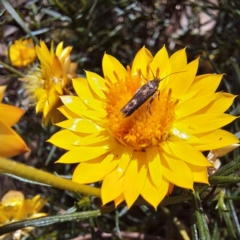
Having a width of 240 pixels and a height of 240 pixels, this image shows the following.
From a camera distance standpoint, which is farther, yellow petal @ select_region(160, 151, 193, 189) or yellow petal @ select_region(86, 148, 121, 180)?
yellow petal @ select_region(86, 148, 121, 180)

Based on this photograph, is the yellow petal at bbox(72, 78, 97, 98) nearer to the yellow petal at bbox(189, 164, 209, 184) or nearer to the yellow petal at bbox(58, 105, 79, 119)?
the yellow petal at bbox(58, 105, 79, 119)

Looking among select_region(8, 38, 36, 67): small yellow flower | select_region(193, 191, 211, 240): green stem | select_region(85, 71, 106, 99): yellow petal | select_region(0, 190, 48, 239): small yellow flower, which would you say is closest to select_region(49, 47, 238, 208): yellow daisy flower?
select_region(85, 71, 106, 99): yellow petal

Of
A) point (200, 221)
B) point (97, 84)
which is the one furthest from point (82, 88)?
point (200, 221)

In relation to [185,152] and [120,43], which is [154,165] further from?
[120,43]

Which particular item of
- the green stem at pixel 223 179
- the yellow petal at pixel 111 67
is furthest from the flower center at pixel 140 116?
the green stem at pixel 223 179

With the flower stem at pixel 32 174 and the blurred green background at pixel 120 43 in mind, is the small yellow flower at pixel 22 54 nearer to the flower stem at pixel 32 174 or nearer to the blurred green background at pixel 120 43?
the blurred green background at pixel 120 43

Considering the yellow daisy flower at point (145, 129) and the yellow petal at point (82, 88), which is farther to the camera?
the yellow petal at point (82, 88)

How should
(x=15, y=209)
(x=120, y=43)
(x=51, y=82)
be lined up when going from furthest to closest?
1. (x=120, y=43)
2. (x=51, y=82)
3. (x=15, y=209)
